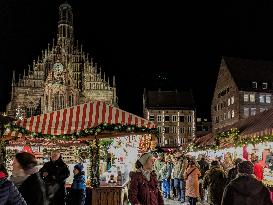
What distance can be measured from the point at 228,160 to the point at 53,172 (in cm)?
579

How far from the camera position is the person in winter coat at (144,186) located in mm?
6012

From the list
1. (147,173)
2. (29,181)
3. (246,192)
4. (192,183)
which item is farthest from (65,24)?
(246,192)

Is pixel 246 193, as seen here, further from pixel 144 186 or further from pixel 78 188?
pixel 78 188

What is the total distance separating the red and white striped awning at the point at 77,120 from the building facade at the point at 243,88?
44499 mm

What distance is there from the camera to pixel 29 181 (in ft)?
15.3

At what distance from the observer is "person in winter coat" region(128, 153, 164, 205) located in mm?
6012

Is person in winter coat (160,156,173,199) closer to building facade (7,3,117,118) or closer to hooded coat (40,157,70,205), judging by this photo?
hooded coat (40,157,70,205)

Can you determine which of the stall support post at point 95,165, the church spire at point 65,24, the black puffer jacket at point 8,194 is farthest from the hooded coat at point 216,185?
the church spire at point 65,24

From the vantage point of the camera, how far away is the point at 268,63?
59.8 metres

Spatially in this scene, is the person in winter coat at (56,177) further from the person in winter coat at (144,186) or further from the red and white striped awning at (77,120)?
the person in winter coat at (144,186)

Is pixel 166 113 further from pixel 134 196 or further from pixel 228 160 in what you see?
pixel 134 196

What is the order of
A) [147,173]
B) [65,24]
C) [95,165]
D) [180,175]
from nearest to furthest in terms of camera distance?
[147,173], [95,165], [180,175], [65,24]

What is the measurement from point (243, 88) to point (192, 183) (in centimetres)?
4383

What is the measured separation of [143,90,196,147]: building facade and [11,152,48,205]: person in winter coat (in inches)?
2595
